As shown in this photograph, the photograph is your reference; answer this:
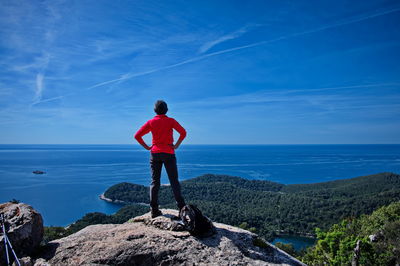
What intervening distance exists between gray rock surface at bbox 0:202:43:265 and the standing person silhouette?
2.83 metres

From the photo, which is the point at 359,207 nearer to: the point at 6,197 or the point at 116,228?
the point at 116,228

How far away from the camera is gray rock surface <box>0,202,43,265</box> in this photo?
5478 millimetres

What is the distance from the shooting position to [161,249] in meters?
5.45

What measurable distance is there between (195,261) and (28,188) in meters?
136

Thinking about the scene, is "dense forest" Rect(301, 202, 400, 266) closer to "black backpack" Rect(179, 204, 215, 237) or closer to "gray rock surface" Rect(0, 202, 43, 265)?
"black backpack" Rect(179, 204, 215, 237)

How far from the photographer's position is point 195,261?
5172 millimetres

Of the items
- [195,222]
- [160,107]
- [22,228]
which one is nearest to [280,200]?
Answer: [195,222]

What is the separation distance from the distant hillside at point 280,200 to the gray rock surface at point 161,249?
70033mm

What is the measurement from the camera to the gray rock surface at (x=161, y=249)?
5266 mm

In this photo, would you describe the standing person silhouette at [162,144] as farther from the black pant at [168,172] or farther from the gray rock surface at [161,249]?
the gray rock surface at [161,249]

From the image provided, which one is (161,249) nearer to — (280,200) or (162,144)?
(162,144)

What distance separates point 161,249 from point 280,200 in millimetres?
107643

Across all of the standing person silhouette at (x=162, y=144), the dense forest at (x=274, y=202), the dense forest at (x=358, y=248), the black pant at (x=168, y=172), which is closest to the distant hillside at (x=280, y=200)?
the dense forest at (x=274, y=202)

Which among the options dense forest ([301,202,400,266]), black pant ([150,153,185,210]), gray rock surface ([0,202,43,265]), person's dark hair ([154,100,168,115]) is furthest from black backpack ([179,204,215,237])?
dense forest ([301,202,400,266])
